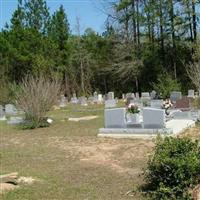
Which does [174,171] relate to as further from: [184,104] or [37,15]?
[37,15]

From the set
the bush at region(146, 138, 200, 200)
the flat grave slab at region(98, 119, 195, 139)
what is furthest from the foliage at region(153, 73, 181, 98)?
the bush at region(146, 138, 200, 200)

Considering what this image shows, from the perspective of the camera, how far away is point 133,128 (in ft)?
45.4

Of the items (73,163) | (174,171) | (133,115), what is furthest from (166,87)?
(174,171)

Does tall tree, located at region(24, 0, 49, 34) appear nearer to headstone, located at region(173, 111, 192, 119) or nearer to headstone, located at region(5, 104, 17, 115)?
headstone, located at region(5, 104, 17, 115)

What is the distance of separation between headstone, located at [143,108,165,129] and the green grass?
107cm

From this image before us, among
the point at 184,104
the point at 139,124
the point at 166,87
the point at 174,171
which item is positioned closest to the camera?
the point at 174,171

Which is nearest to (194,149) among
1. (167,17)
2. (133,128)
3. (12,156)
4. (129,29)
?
(12,156)

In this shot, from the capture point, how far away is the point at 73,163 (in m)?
9.89

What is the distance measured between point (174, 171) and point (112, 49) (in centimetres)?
3790

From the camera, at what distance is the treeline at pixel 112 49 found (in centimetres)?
3934

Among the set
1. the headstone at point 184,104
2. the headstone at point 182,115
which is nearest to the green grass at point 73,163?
the headstone at point 182,115

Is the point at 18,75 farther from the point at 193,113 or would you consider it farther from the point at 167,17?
the point at 193,113

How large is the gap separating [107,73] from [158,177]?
37972mm

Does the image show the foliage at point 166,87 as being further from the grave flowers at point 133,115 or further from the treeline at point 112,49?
the grave flowers at point 133,115
